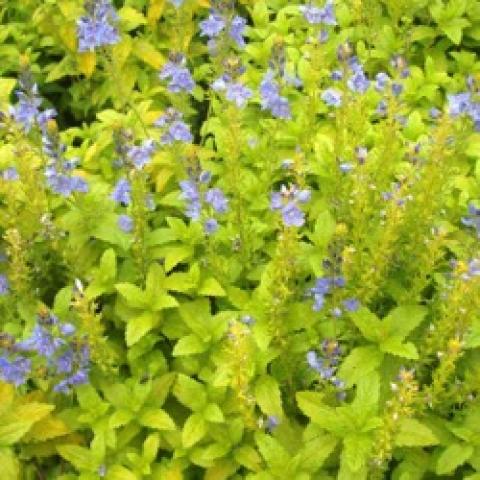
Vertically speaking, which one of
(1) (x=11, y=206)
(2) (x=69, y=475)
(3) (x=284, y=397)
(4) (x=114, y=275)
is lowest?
(2) (x=69, y=475)

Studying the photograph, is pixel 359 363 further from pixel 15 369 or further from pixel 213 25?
pixel 213 25

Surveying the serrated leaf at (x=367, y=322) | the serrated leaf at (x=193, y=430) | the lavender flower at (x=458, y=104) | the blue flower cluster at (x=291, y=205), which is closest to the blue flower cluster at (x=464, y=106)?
the lavender flower at (x=458, y=104)

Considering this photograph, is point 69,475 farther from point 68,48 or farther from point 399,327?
point 68,48

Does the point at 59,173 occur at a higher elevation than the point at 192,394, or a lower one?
higher

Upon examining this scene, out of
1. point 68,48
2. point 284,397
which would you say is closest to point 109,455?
point 284,397

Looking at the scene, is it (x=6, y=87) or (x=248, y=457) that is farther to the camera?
(x=6, y=87)

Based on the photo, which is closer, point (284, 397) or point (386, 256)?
point (386, 256)

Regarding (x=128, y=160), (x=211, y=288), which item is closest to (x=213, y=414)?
(x=211, y=288)
